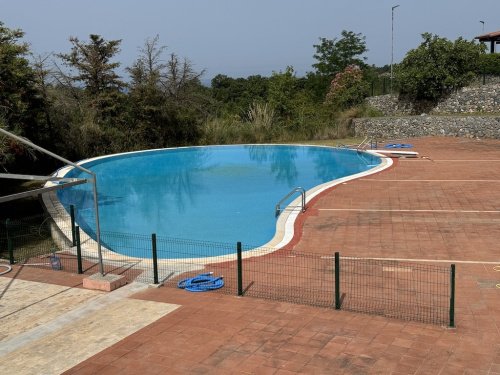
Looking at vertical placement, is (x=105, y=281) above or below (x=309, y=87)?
below

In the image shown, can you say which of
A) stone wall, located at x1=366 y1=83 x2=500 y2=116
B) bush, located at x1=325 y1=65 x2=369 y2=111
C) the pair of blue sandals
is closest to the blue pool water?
the pair of blue sandals

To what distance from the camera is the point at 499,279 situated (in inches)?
371

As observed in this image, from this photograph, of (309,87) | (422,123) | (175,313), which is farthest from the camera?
(309,87)

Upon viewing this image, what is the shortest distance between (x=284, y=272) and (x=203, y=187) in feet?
42.5

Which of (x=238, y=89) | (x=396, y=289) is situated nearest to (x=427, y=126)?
(x=396, y=289)

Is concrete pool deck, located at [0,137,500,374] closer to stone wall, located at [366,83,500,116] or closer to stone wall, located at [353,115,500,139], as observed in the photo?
stone wall, located at [353,115,500,139]

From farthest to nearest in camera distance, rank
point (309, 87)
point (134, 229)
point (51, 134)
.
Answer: point (309, 87) → point (51, 134) → point (134, 229)

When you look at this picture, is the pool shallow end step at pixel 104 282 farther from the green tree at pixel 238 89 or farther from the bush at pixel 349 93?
the green tree at pixel 238 89

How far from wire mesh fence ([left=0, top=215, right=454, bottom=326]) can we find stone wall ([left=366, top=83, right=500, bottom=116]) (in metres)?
26.9

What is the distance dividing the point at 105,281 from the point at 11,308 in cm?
158

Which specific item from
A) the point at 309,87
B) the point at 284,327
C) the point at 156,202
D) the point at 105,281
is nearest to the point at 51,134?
the point at 156,202

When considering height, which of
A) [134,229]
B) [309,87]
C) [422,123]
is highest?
[309,87]

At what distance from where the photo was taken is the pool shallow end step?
30.6 ft

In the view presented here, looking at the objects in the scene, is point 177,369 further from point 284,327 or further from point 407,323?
point 407,323
